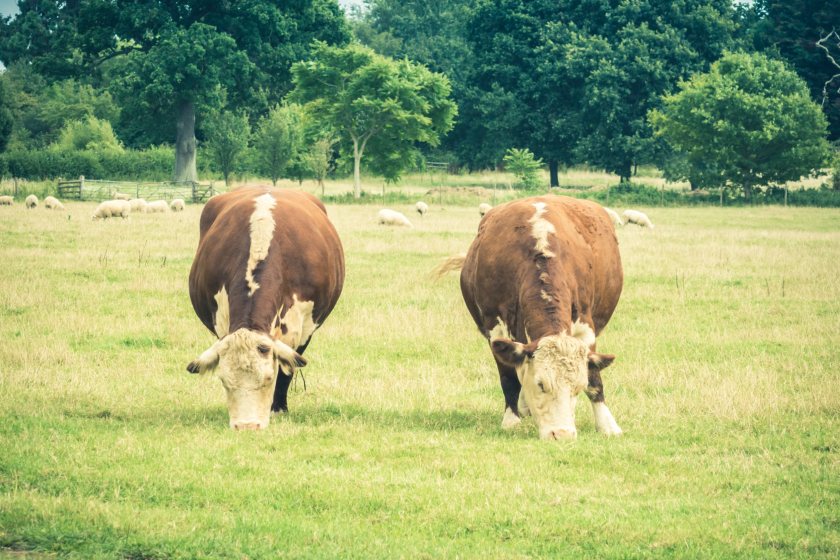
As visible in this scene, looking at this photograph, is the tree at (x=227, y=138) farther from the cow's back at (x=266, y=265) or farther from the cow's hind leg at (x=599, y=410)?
the cow's hind leg at (x=599, y=410)

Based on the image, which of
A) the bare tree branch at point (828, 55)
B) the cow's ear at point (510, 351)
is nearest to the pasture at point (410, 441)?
the cow's ear at point (510, 351)

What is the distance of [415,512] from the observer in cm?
635

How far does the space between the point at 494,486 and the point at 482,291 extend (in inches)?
110

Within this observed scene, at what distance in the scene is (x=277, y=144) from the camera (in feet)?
190

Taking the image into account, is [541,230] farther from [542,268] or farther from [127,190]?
[127,190]

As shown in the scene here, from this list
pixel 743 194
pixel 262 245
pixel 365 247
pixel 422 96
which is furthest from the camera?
pixel 422 96

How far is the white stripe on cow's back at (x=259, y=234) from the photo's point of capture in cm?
888

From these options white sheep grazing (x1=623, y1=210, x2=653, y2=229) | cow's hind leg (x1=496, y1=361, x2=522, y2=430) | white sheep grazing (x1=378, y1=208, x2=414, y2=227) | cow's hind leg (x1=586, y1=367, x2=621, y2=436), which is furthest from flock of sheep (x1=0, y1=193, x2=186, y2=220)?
cow's hind leg (x1=586, y1=367, x2=621, y2=436)

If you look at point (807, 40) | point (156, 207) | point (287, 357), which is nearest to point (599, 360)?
point (287, 357)

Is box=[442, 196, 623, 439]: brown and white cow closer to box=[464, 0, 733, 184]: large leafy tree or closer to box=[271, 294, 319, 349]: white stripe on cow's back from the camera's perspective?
box=[271, 294, 319, 349]: white stripe on cow's back

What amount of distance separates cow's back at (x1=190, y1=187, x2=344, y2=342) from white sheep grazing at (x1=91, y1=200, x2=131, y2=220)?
78.7ft

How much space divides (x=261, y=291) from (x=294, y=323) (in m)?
0.59

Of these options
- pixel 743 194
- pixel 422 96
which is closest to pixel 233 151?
pixel 422 96

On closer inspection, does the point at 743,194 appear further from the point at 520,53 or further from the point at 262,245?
the point at 262,245
